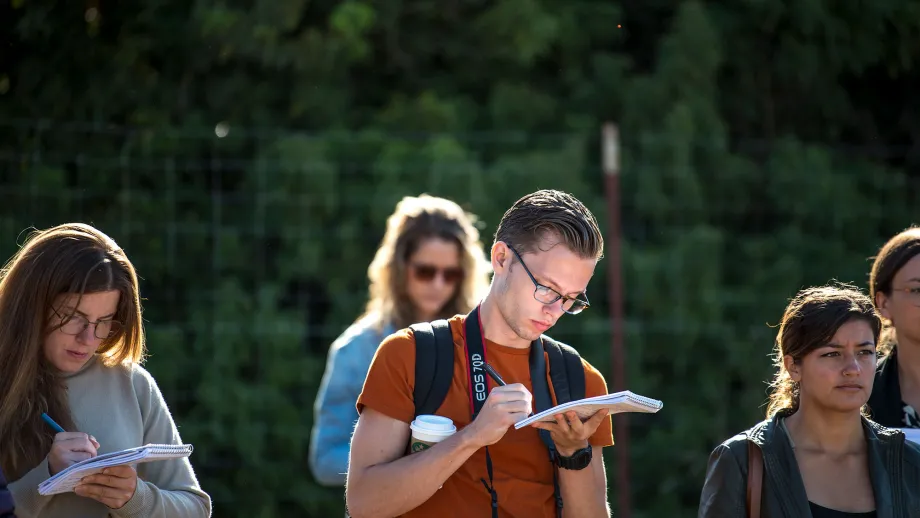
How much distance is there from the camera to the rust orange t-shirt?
2.52 meters

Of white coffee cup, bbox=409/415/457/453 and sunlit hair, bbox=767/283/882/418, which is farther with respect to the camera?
sunlit hair, bbox=767/283/882/418

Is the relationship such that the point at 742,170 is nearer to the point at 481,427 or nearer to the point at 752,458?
the point at 752,458

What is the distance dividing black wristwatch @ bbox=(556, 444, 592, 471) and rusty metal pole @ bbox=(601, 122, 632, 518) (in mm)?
Answer: 3209

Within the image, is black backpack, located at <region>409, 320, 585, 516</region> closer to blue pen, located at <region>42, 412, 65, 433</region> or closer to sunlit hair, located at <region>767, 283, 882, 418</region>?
sunlit hair, located at <region>767, 283, 882, 418</region>

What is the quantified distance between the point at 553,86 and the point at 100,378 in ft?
15.6

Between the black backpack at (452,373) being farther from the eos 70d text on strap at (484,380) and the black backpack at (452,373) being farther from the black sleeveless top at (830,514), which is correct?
the black sleeveless top at (830,514)

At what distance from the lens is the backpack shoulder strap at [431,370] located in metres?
2.56

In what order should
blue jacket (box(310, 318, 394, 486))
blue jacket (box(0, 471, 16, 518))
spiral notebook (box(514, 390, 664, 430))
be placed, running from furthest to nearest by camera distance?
1. blue jacket (box(310, 318, 394, 486))
2. spiral notebook (box(514, 390, 664, 430))
3. blue jacket (box(0, 471, 16, 518))

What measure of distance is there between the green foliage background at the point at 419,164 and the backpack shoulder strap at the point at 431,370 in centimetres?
333

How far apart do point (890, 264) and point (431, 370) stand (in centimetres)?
178

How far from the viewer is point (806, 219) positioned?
21.0ft

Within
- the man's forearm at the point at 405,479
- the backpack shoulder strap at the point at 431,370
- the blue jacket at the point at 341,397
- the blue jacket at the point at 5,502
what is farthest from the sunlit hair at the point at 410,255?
the blue jacket at the point at 5,502

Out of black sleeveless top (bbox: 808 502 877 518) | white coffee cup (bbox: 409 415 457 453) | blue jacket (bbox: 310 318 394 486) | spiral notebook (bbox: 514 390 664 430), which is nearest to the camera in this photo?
spiral notebook (bbox: 514 390 664 430)

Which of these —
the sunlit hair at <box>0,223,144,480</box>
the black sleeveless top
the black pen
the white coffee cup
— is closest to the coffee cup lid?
the white coffee cup
